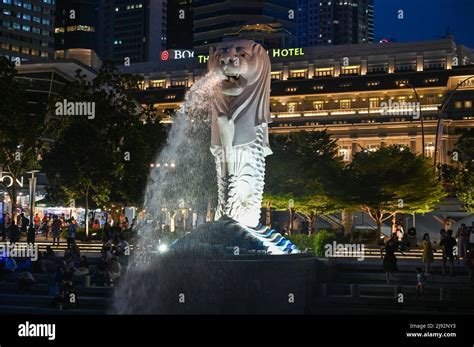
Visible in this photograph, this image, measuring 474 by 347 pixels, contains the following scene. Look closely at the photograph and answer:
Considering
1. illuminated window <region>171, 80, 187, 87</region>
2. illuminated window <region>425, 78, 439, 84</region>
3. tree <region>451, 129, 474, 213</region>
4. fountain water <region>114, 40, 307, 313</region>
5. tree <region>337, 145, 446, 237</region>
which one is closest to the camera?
fountain water <region>114, 40, 307, 313</region>

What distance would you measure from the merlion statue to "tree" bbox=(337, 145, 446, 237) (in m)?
25.0

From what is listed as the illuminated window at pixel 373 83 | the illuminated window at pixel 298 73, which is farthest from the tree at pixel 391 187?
the illuminated window at pixel 298 73

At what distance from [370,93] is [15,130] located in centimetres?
6513

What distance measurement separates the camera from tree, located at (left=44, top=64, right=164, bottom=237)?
Result: 45375 mm

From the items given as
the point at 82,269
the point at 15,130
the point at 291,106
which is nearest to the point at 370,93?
the point at 291,106

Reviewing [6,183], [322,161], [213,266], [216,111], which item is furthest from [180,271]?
[322,161]

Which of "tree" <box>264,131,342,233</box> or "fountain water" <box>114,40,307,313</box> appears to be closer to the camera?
"fountain water" <box>114,40,307,313</box>

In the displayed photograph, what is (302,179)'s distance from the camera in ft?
174

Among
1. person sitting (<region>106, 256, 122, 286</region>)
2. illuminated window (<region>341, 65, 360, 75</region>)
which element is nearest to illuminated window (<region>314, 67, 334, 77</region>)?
illuminated window (<region>341, 65, 360, 75</region>)

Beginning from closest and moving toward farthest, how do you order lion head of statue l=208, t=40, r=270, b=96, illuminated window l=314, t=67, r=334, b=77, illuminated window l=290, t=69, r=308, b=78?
lion head of statue l=208, t=40, r=270, b=96, illuminated window l=314, t=67, r=334, b=77, illuminated window l=290, t=69, r=308, b=78

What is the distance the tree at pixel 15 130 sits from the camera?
43500mm

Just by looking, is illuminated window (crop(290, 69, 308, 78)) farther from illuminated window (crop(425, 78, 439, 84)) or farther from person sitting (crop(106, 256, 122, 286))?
person sitting (crop(106, 256, 122, 286))

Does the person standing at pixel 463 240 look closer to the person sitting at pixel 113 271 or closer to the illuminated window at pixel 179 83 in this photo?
the person sitting at pixel 113 271

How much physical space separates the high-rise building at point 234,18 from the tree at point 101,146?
88789mm
